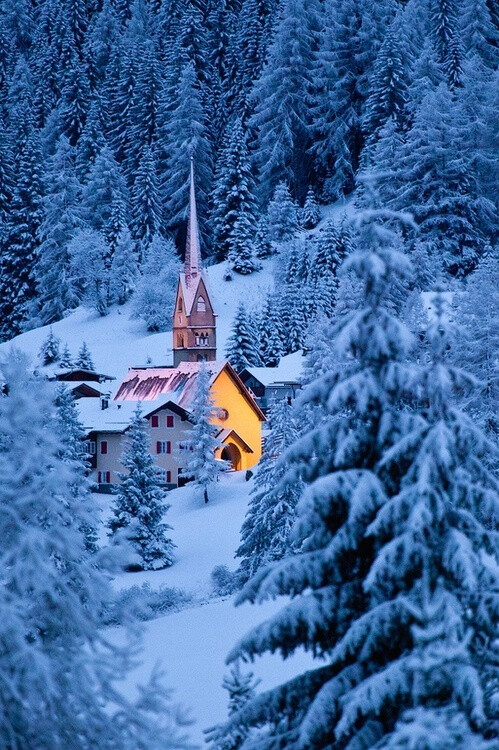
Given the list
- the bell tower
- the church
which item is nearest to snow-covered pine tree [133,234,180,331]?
the bell tower

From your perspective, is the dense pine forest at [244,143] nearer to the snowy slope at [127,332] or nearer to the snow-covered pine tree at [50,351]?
the snowy slope at [127,332]

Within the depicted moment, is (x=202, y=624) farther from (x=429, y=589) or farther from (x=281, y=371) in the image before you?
(x=281, y=371)

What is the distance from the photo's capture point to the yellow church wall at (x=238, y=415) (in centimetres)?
4962

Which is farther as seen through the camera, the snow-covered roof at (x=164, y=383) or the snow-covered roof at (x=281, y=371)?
the snow-covered roof at (x=281, y=371)

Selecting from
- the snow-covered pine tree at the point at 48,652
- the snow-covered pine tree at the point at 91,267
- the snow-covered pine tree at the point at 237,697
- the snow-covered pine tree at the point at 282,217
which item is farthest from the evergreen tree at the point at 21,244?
the snow-covered pine tree at the point at 48,652

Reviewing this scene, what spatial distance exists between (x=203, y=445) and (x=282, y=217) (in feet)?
106

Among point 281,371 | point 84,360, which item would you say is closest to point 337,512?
point 281,371

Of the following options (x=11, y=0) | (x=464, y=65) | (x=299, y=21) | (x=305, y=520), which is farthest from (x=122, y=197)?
(x=305, y=520)

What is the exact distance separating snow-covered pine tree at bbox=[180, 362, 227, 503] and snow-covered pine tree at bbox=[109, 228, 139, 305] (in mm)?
26517

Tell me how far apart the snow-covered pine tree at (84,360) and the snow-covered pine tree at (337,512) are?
170ft

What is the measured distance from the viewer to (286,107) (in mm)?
78875

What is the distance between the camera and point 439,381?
8109 mm

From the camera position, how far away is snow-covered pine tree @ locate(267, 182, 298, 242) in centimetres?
7106

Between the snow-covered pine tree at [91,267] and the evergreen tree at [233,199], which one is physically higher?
the evergreen tree at [233,199]
